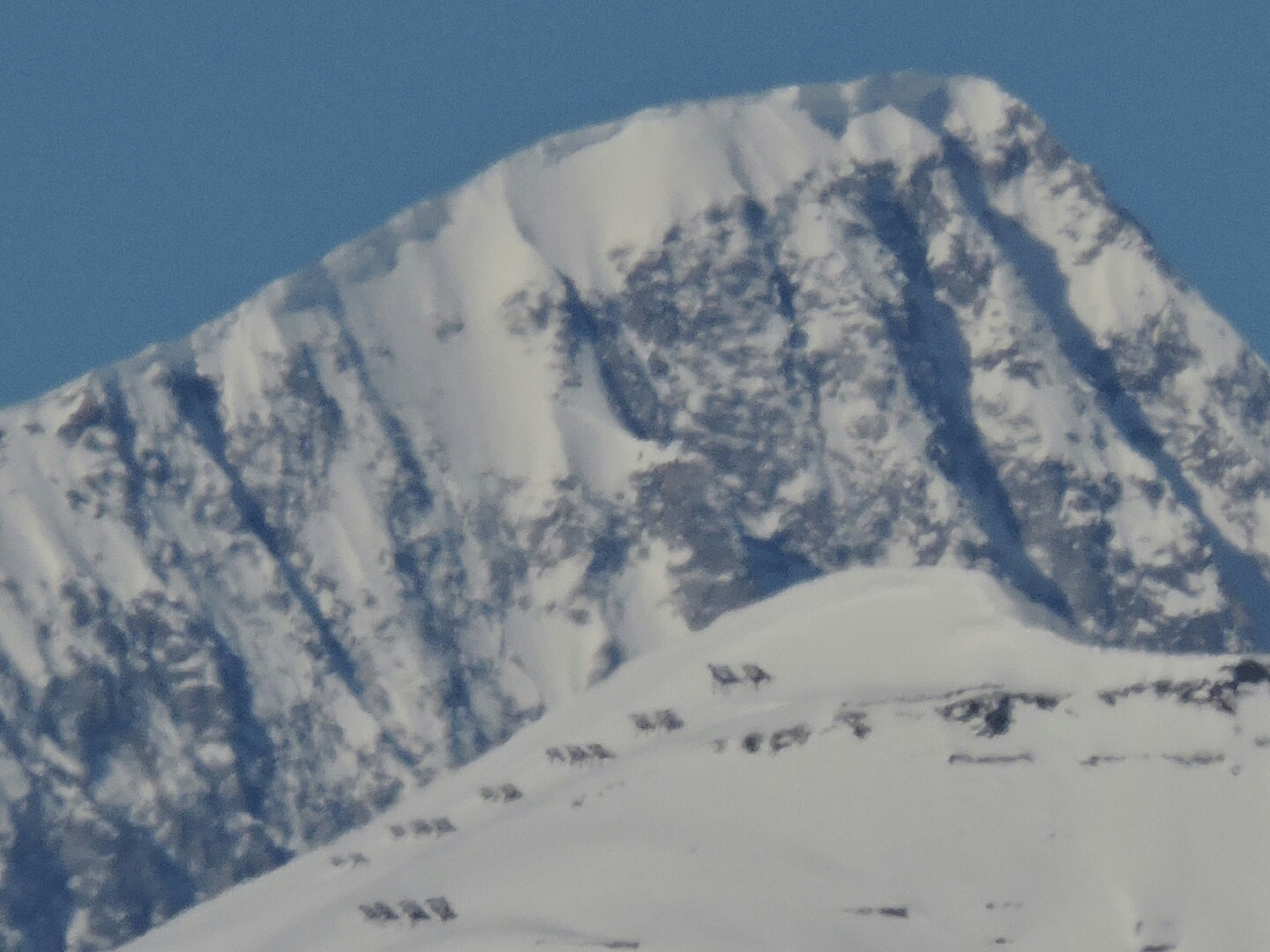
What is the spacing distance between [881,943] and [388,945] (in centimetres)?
2613

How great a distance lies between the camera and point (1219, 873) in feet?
649

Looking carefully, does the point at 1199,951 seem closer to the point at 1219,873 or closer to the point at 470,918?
the point at 1219,873

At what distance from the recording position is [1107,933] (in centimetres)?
19325

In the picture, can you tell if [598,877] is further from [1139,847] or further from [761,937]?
[1139,847]

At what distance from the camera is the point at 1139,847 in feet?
656

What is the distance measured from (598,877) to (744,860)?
7489 millimetres

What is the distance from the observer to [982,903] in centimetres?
19538

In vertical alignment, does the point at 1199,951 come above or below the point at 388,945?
below

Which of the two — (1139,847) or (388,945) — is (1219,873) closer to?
(1139,847)

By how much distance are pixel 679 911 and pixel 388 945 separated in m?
16.2

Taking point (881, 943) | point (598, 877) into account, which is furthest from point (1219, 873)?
point (598, 877)

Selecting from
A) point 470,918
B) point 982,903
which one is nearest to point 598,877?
point 470,918

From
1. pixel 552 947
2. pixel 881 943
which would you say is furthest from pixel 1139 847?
pixel 552 947

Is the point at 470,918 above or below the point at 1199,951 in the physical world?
above
